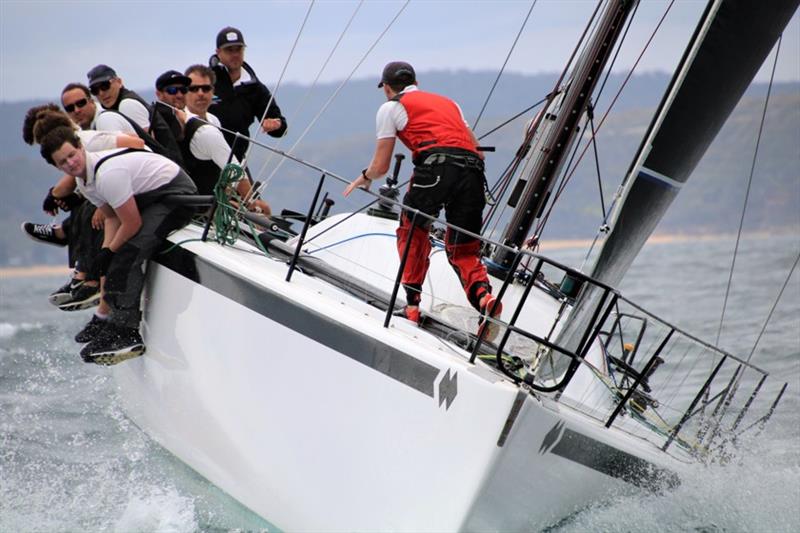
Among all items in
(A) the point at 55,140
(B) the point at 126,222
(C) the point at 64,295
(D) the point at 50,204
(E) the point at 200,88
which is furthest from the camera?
(E) the point at 200,88

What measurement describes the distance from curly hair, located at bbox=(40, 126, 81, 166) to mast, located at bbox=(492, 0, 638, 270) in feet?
7.13

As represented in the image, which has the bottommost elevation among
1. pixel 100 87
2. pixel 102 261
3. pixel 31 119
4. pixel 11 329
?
pixel 11 329

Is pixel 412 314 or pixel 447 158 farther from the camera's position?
pixel 447 158

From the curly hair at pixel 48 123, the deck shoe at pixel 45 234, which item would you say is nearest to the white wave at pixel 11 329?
the deck shoe at pixel 45 234

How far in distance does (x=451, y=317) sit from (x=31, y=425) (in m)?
3.53

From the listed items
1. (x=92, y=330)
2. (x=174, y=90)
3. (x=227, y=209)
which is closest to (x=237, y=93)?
(x=174, y=90)

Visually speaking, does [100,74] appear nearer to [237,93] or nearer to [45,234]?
[45,234]

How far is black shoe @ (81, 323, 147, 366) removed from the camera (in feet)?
15.0

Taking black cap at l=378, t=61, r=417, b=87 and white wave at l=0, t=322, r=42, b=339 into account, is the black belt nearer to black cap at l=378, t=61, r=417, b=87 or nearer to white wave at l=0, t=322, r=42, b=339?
black cap at l=378, t=61, r=417, b=87

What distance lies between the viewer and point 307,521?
401 centimetres

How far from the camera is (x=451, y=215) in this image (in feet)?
14.6

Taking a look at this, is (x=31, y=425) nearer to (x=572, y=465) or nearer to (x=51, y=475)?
(x=51, y=475)

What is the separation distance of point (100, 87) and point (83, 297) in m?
1.11

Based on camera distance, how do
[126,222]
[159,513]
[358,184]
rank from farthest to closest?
[159,513] → [126,222] → [358,184]
